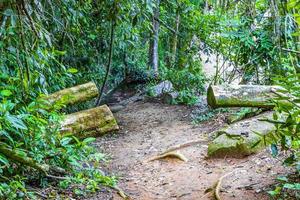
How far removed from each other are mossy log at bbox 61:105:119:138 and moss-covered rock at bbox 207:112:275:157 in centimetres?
207

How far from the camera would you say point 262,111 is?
21.2ft

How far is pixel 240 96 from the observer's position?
6457 mm

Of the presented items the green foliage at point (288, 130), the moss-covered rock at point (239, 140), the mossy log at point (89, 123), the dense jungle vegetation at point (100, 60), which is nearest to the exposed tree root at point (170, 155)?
the moss-covered rock at point (239, 140)

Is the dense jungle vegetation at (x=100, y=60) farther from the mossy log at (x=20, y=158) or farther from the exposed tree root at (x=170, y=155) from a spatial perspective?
the exposed tree root at (x=170, y=155)

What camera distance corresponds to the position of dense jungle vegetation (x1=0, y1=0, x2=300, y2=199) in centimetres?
349

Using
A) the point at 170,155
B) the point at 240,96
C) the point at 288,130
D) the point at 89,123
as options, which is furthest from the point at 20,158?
the point at 240,96

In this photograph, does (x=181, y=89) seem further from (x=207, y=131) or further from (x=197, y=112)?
(x=207, y=131)

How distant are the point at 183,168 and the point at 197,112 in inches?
114

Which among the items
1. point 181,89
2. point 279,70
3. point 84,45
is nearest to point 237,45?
point 279,70

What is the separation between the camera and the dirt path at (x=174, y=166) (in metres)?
4.33

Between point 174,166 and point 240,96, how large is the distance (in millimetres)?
1808

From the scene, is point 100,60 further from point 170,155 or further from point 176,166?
point 176,166

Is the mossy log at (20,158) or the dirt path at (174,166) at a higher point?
the mossy log at (20,158)

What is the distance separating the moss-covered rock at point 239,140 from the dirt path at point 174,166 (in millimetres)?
121
